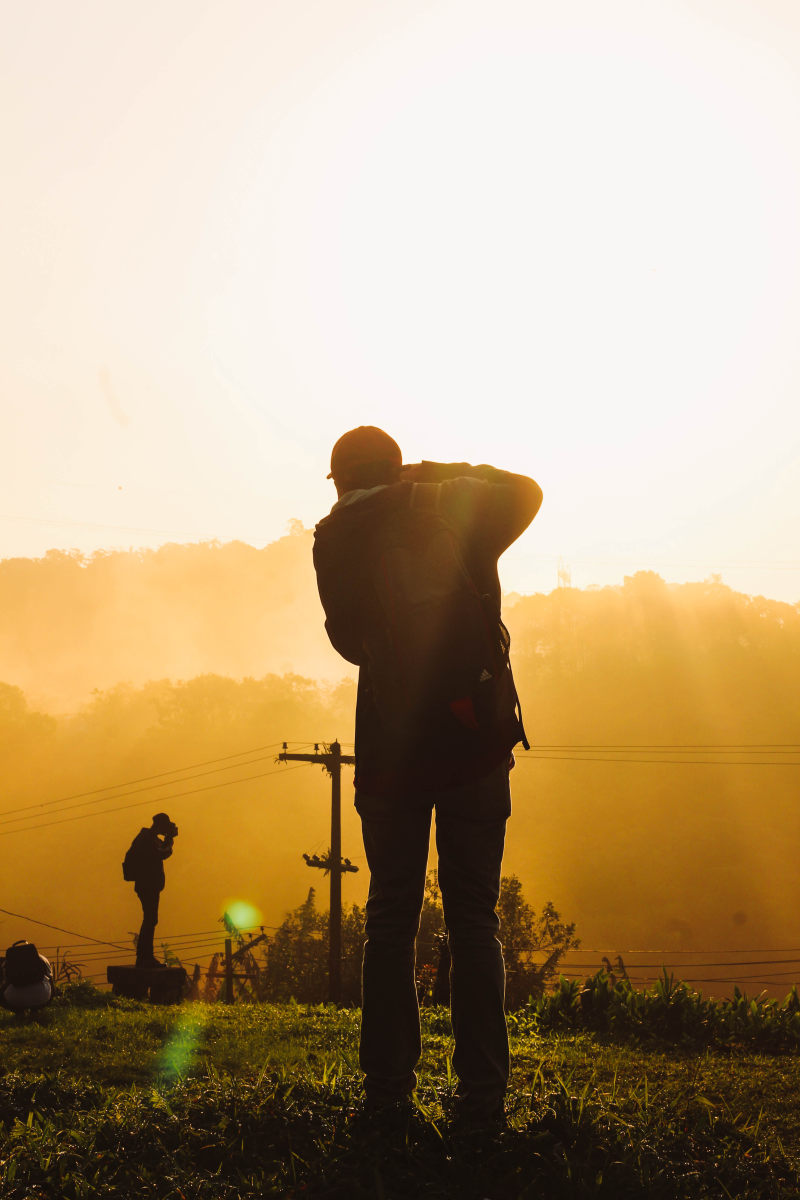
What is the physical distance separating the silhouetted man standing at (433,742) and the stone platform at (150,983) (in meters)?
9.61

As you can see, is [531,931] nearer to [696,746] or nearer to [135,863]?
[135,863]

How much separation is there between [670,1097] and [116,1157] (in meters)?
2.03

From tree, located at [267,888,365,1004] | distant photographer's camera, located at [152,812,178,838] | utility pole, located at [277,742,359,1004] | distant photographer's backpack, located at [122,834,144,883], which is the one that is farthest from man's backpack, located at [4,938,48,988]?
tree, located at [267,888,365,1004]

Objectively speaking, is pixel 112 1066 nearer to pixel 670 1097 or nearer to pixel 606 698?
pixel 670 1097

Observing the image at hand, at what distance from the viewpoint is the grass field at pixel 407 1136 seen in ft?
7.71

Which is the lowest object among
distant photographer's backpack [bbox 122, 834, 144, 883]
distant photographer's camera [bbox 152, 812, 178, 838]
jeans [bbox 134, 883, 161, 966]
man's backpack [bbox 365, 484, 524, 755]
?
jeans [bbox 134, 883, 161, 966]

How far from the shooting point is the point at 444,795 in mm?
2895

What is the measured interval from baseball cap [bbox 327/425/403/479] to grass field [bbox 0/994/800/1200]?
213 cm

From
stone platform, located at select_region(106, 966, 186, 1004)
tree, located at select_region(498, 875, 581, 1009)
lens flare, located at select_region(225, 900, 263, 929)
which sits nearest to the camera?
stone platform, located at select_region(106, 966, 186, 1004)

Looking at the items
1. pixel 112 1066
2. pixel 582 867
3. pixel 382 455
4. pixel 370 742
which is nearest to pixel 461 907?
pixel 370 742

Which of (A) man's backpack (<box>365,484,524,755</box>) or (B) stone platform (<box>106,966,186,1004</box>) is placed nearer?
(A) man's backpack (<box>365,484,524,755</box>)

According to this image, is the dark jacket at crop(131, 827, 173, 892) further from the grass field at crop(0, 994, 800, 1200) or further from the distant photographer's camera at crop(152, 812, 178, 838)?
the grass field at crop(0, 994, 800, 1200)

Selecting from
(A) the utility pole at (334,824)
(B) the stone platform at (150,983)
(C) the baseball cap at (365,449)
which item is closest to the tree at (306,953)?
(A) the utility pole at (334,824)

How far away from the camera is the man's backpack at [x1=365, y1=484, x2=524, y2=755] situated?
284cm
